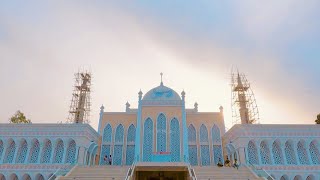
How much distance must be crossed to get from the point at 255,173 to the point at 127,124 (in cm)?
1480

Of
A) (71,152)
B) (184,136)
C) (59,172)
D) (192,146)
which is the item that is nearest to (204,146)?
(192,146)

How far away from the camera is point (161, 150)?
2622 cm

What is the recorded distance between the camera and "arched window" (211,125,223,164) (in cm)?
2859

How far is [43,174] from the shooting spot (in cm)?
2328

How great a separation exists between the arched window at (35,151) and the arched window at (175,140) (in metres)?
12.5

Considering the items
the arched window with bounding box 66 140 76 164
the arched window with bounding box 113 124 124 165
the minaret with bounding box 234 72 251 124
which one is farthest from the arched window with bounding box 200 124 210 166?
the arched window with bounding box 66 140 76 164

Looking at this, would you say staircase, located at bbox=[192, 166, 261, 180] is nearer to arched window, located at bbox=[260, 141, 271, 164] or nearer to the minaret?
arched window, located at bbox=[260, 141, 271, 164]

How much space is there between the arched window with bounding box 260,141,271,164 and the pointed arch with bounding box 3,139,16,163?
895 inches

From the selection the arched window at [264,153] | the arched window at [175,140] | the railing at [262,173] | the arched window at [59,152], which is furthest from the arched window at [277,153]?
the arched window at [59,152]

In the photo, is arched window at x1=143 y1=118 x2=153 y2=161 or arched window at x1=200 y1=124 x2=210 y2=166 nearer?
arched window at x1=143 y1=118 x2=153 y2=161

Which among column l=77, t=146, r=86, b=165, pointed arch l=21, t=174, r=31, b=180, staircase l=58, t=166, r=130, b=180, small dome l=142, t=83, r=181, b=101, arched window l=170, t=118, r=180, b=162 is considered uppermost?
small dome l=142, t=83, r=181, b=101

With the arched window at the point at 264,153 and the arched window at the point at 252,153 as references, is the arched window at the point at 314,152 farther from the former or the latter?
the arched window at the point at 252,153

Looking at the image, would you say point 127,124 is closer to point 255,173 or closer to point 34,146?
point 34,146

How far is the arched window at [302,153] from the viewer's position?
24511mm
